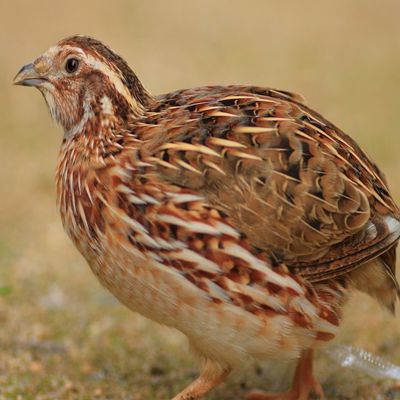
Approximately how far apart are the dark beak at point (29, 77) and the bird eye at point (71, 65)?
7.2 inches

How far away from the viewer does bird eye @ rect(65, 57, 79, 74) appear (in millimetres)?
5227

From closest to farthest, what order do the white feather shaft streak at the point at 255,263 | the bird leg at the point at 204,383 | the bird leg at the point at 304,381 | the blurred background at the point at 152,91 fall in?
the white feather shaft streak at the point at 255,263 → the bird leg at the point at 204,383 → the bird leg at the point at 304,381 → the blurred background at the point at 152,91

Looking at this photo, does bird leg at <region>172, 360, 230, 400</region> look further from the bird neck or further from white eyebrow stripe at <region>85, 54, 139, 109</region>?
white eyebrow stripe at <region>85, 54, 139, 109</region>

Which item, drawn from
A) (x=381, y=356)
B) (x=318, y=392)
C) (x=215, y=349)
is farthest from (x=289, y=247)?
(x=381, y=356)

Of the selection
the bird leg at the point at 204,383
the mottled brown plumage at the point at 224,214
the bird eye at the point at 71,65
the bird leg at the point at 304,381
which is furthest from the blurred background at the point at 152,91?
the bird eye at the point at 71,65

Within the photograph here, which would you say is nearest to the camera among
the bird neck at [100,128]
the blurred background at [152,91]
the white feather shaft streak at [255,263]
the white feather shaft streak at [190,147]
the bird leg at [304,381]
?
the white feather shaft streak at [255,263]

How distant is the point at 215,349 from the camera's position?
500cm

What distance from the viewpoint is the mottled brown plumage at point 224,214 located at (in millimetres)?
4742

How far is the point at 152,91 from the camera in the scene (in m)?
10.7

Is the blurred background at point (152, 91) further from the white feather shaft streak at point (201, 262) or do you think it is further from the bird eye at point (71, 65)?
the bird eye at point (71, 65)

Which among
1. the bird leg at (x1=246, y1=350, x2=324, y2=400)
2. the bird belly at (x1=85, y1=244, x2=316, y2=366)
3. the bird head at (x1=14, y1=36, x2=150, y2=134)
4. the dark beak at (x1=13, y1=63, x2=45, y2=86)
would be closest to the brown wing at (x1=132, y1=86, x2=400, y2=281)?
the bird head at (x1=14, y1=36, x2=150, y2=134)

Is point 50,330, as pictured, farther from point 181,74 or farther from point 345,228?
point 181,74

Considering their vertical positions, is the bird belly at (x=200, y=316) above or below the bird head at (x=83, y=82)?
below

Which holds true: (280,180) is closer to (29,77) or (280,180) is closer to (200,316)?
(200,316)
